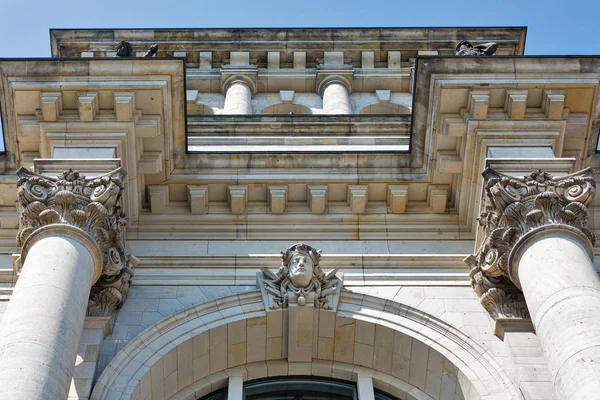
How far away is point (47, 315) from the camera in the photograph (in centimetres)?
1278

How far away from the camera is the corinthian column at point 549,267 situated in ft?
40.7

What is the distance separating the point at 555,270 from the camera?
45.0 feet

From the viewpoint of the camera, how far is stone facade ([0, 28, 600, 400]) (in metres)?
14.4

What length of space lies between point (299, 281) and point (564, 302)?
4.40 metres

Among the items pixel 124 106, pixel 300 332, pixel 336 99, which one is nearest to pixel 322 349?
pixel 300 332

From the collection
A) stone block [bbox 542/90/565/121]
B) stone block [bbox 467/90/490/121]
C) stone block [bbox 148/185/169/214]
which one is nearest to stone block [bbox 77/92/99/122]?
stone block [bbox 148/185/169/214]

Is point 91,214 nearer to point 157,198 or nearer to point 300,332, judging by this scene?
point 157,198

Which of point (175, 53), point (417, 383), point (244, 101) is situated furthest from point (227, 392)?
point (175, 53)

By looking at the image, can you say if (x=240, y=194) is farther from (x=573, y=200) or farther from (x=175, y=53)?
(x=175, y=53)

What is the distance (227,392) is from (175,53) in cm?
1814

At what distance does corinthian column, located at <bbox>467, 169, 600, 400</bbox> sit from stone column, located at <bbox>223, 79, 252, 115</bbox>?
13228 mm

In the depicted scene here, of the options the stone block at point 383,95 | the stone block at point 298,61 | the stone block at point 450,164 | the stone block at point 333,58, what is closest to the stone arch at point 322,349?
the stone block at point 450,164

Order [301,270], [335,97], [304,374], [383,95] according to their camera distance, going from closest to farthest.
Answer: [301,270], [304,374], [335,97], [383,95]

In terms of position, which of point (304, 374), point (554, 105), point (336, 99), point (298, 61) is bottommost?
point (304, 374)
